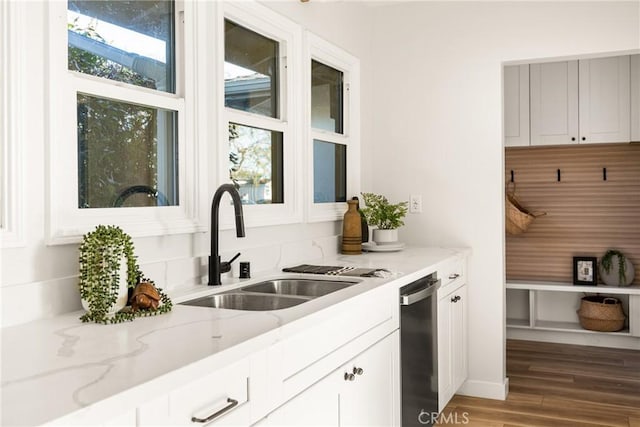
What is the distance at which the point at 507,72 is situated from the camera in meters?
4.77

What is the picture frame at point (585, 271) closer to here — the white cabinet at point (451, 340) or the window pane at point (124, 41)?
the white cabinet at point (451, 340)

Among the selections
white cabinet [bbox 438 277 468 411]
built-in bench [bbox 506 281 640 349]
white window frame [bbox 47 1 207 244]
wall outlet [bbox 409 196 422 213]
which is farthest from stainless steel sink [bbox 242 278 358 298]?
built-in bench [bbox 506 281 640 349]

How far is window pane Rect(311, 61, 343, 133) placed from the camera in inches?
129

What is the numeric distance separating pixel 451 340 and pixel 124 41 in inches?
87.2

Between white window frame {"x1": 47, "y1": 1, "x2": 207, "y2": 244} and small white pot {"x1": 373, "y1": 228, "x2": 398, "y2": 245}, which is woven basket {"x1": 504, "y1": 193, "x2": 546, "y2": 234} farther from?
white window frame {"x1": 47, "y1": 1, "x2": 207, "y2": 244}

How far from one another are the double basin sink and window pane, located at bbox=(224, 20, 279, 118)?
0.78 metres

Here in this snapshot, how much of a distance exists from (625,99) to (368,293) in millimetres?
3423

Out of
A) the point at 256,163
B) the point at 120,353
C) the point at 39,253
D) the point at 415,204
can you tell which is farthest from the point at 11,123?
the point at 415,204

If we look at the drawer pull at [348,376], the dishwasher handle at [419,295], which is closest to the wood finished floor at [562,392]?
the dishwasher handle at [419,295]

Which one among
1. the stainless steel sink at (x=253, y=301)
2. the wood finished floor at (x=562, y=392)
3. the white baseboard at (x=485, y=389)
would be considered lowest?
the wood finished floor at (x=562, y=392)

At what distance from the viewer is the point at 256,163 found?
2.68 m

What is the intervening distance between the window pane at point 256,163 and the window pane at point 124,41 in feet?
1.44

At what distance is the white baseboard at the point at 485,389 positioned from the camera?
11.7 ft

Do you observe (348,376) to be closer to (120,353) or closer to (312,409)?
(312,409)
